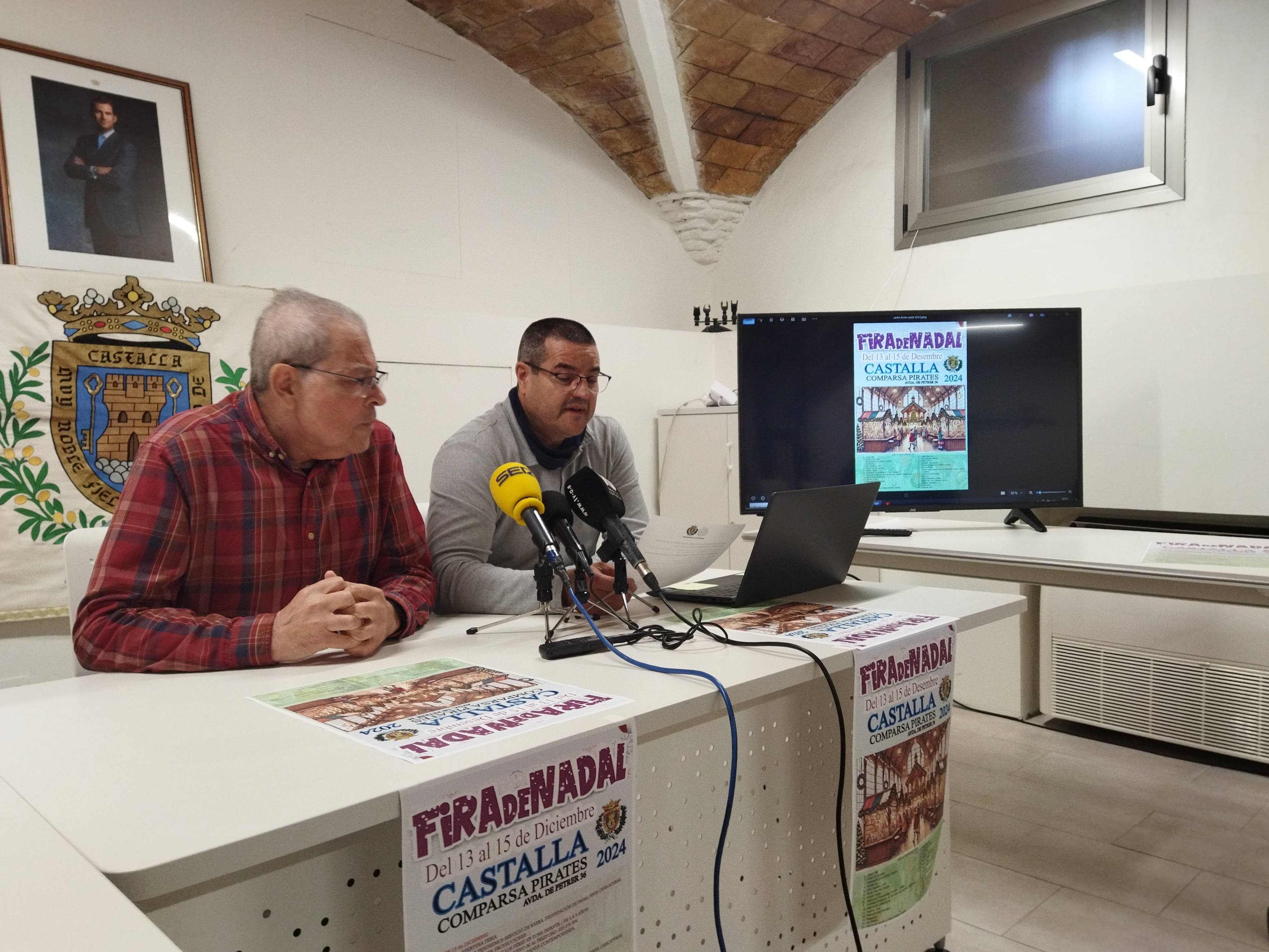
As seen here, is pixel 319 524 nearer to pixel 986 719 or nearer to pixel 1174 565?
pixel 1174 565

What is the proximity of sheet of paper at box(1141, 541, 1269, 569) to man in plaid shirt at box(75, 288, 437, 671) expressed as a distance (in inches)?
60.5

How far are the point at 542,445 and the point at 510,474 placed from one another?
65 cm

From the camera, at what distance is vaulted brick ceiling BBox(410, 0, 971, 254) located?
11.8ft

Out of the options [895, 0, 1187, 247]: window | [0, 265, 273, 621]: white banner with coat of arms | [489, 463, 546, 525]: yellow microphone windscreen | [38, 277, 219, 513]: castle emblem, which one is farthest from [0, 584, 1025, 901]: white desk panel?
[895, 0, 1187, 247]: window

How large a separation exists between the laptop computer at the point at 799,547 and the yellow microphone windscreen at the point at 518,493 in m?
0.36

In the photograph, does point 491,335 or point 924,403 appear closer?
point 924,403

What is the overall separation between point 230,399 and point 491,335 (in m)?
2.32

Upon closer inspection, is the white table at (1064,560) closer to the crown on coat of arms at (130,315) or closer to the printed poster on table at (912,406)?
the printed poster on table at (912,406)

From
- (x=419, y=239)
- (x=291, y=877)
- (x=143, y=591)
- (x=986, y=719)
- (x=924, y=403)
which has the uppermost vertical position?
(x=419, y=239)

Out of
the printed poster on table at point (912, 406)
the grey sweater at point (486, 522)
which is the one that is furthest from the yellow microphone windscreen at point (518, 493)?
the printed poster on table at point (912, 406)

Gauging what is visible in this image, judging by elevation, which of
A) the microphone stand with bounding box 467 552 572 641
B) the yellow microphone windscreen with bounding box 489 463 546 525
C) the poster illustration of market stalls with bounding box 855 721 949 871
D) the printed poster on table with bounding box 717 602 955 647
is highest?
the yellow microphone windscreen with bounding box 489 463 546 525

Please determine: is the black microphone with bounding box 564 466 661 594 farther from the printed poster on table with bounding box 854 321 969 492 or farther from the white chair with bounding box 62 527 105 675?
the printed poster on table with bounding box 854 321 969 492

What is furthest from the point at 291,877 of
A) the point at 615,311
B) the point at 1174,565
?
the point at 615,311

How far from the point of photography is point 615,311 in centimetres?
457
